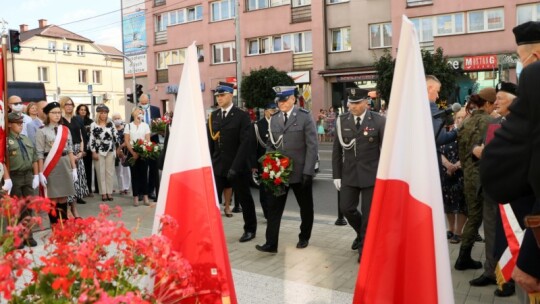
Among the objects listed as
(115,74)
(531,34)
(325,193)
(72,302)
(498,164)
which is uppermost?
(115,74)

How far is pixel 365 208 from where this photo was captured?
5.98 m

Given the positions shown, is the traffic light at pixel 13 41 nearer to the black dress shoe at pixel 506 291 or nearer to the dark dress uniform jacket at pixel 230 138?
the dark dress uniform jacket at pixel 230 138

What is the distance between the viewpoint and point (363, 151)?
605 centimetres

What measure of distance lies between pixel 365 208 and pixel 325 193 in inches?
211

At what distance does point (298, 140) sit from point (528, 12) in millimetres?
24467

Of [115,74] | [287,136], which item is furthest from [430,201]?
[115,74]

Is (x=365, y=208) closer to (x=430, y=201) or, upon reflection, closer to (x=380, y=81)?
(x=430, y=201)

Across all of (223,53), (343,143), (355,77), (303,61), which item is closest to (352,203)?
(343,143)

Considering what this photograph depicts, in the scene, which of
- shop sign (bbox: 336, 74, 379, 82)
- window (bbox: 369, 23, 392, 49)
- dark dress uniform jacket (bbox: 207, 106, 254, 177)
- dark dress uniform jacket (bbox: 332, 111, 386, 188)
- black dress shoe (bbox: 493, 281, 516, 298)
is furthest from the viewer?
shop sign (bbox: 336, 74, 379, 82)

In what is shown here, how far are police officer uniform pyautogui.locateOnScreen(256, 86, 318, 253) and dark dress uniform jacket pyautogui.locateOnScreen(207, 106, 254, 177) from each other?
645mm

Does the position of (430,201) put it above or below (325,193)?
above

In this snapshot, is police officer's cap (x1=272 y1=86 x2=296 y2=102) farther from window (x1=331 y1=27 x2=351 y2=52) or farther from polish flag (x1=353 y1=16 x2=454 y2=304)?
window (x1=331 y1=27 x2=351 y2=52)

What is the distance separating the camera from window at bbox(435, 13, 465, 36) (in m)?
28.7

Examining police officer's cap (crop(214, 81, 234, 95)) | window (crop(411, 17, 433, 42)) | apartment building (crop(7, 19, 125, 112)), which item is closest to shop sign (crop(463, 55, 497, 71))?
window (crop(411, 17, 433, 42))
